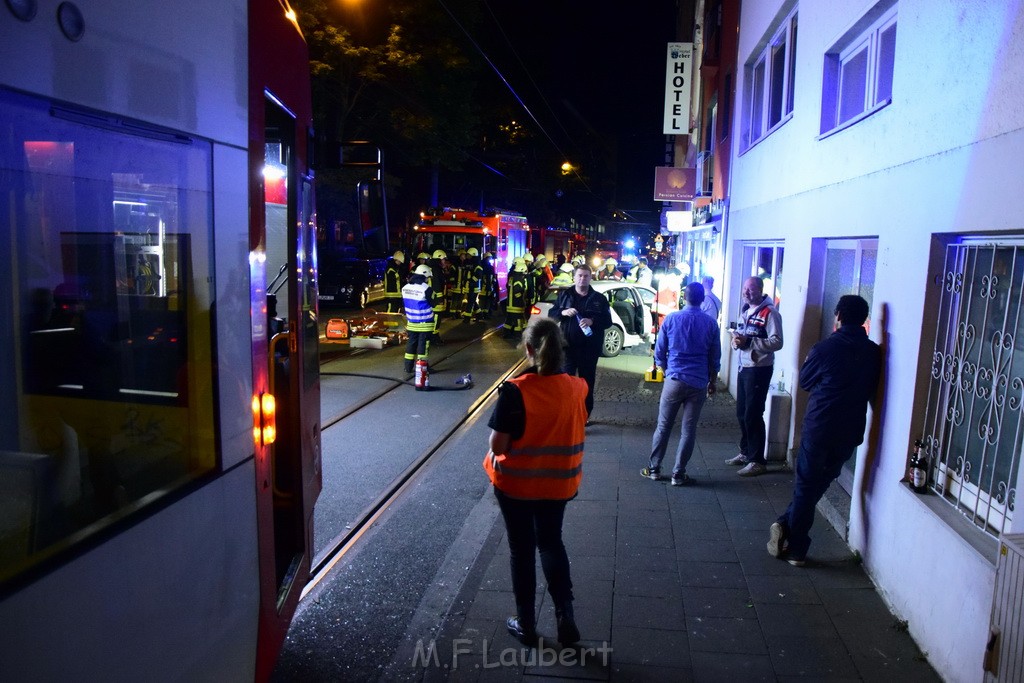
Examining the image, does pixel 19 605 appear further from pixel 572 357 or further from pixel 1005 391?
pixel 572 357

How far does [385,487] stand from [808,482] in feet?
12.2

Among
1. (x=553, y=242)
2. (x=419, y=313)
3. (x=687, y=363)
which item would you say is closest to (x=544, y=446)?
(x=687, y=363)

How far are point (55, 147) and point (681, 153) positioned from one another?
33.5 m

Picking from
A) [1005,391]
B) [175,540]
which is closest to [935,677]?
[1005,391]

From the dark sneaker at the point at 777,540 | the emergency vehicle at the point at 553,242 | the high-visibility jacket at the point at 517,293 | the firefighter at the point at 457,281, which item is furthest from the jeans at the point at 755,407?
the emergency vehicle at the point at 553,242

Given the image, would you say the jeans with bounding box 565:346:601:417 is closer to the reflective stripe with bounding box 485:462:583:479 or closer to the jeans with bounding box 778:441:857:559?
the jeans with bounding box 778:441:857:559

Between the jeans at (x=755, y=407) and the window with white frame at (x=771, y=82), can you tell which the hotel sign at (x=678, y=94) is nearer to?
the window with white frame at (x=771, y=82)

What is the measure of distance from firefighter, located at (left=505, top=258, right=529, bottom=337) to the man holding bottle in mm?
8287

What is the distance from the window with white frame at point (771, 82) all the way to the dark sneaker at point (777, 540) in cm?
534

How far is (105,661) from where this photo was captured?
78.0 inches

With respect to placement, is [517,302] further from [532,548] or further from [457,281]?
[532,548]

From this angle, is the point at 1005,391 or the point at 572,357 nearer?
the point at 1005,391

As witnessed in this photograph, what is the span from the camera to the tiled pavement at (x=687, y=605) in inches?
152

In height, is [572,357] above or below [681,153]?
below
